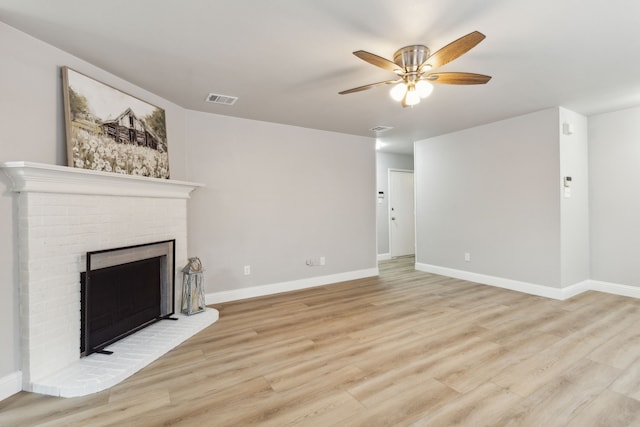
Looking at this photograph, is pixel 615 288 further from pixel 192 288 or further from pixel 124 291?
pixel 124 291

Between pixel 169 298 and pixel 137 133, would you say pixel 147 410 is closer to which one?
pixel 169 298

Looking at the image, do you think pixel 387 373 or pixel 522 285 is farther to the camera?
pixel 522 285

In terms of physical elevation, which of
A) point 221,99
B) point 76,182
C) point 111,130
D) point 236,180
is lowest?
point 76,182

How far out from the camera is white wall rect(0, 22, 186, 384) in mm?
1962

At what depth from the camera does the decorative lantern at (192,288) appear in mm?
3276

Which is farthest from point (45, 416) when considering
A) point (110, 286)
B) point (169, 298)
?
point (169, 298)

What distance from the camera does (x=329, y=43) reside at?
→ 228 centimetres

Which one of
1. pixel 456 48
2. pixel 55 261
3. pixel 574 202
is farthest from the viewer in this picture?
pixel 574 202

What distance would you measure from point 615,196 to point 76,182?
602cm

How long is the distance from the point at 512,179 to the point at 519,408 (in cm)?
334

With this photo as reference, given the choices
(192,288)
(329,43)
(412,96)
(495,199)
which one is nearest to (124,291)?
(192,288)

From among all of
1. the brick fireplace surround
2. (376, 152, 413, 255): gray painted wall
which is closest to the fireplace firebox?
the brick fireplace surround

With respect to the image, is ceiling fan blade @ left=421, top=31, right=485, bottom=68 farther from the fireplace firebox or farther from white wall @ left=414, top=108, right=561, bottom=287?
the fireplace firebox

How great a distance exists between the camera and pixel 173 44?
89.5 inches
